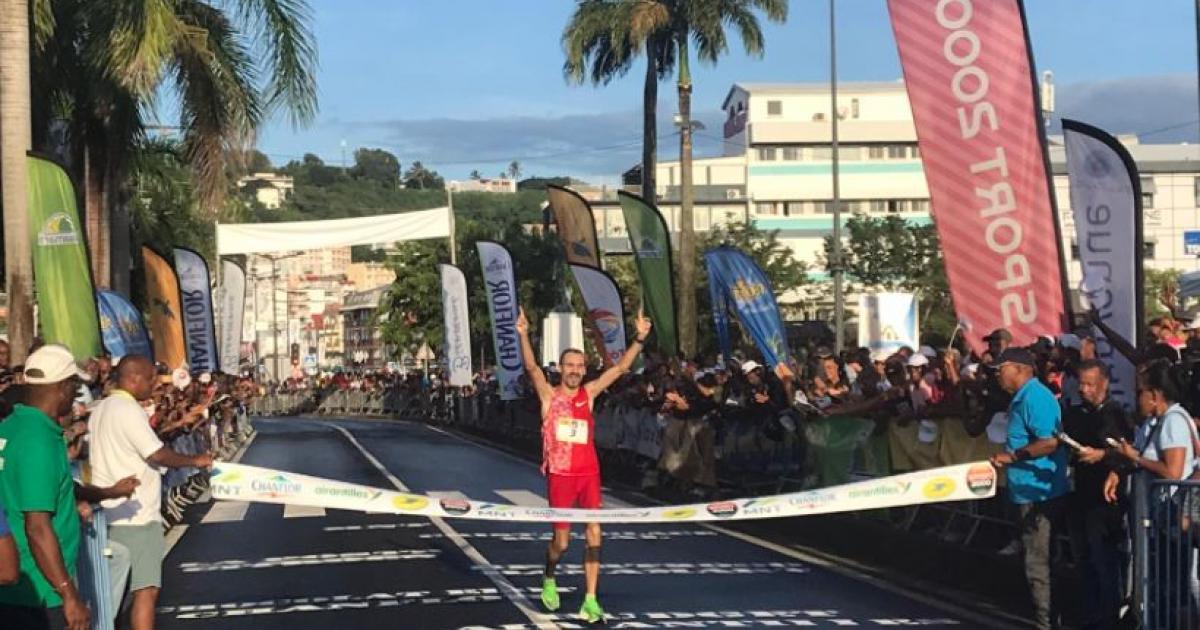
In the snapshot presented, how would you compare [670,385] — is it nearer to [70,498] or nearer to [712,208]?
[70,498]

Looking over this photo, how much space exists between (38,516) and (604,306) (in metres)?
24.2

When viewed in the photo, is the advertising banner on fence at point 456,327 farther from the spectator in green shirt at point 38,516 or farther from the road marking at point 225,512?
the spectator in green shirt at point 38,516

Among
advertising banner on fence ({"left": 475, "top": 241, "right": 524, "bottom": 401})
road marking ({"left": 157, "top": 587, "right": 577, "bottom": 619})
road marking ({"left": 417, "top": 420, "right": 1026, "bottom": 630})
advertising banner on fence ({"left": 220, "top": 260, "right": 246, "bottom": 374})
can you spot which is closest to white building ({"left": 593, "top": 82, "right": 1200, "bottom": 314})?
advertising banner on fence ({"left": 220, "top": 260, "right": 246, "bottom": 374})

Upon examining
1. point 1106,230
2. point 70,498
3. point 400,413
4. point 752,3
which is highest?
point 752,3

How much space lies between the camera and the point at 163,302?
1147 inches

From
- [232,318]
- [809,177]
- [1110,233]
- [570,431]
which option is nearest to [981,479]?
[570,431]

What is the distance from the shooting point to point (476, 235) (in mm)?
69250

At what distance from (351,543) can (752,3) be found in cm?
2629

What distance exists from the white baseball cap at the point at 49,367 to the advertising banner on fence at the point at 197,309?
24.7 meters

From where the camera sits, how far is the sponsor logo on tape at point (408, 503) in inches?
441

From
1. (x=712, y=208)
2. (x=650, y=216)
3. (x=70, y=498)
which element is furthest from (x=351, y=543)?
(x=712, y=208)

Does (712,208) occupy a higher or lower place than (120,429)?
higher

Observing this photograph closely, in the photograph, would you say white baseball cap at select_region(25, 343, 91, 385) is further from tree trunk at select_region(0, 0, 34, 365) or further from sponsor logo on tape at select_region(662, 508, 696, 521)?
tree trunk at select_region(0, 0, 34, 365)

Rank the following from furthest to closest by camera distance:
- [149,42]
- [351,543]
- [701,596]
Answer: [149,42]
[351,543]
[701,596]
